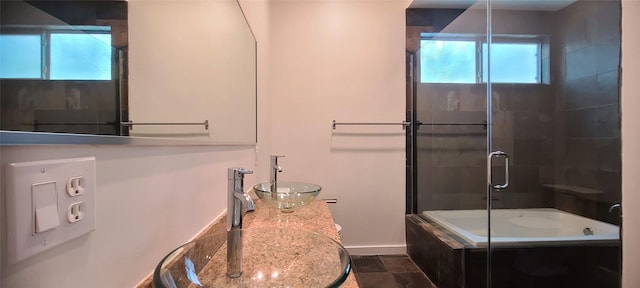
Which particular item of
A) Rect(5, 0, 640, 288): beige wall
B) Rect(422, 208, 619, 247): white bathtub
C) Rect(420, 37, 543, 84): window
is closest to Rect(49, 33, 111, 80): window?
Rect(5, 0, 640, 288): beige wall

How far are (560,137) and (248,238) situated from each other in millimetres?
2720

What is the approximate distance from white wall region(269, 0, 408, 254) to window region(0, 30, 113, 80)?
2.00 meters

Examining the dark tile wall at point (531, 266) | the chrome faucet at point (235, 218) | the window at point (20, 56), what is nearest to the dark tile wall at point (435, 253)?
the dark tile wall at point (531, 266)

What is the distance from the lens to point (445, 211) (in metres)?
2.52

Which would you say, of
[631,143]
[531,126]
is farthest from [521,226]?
[631,143]

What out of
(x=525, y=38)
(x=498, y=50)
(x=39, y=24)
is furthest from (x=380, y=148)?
(x=39, y=24)

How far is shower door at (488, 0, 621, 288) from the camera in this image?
5.66 feet

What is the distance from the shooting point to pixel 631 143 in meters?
1.53

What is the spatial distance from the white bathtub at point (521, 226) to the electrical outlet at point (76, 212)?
204cm

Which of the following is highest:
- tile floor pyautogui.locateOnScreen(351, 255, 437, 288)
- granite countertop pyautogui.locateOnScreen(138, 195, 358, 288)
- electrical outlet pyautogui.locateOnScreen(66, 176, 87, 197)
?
electrical outlet pyautogui.locateOnScreen(66, 176, 87, 197)

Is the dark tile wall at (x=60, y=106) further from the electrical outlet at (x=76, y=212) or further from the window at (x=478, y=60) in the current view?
the window at (x=478, y=60)

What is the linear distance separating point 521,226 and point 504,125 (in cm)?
92

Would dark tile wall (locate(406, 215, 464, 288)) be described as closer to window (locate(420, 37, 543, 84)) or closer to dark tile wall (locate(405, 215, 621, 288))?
dark tile wall (locate(405, 215, 621, 288))

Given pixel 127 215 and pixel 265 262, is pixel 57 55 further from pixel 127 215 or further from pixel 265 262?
pixel 265 262
